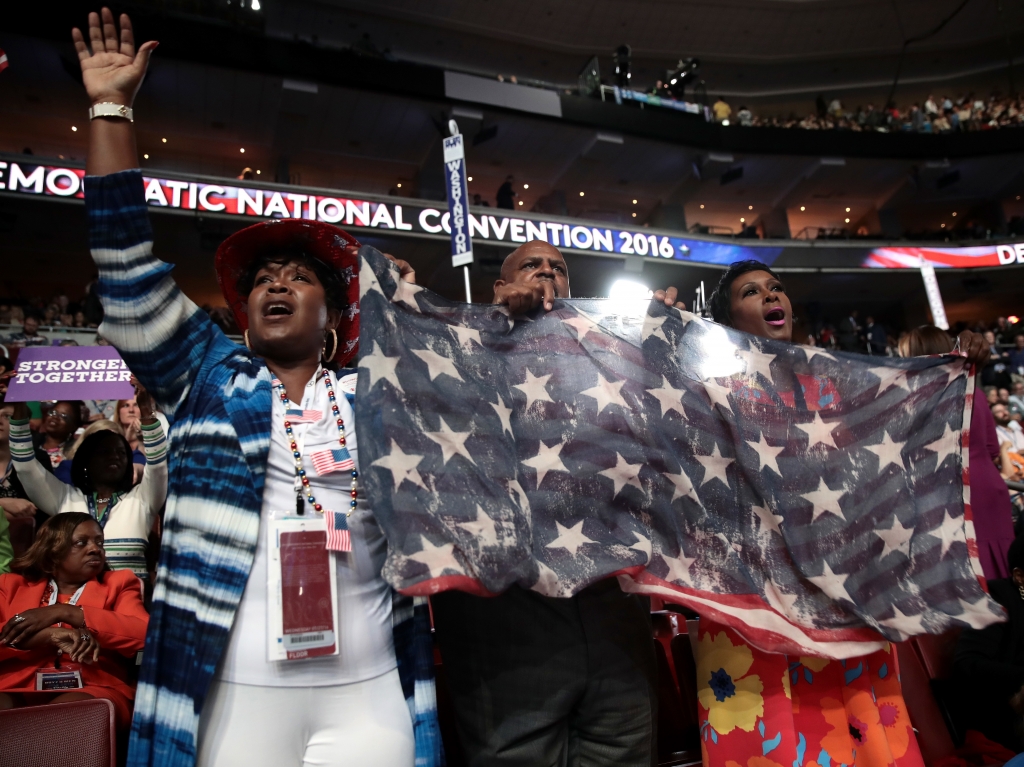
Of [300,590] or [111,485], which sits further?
[111,485]

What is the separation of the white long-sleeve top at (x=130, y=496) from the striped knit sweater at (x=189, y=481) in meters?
1.14

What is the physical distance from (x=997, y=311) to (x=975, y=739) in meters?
23.3

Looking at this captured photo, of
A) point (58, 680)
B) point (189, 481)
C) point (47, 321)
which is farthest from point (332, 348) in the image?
point (47, 321)

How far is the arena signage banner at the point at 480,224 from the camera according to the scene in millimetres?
11289

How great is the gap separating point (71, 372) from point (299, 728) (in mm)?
4396

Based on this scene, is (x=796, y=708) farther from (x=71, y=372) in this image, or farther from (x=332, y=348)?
(x=71, y=372)

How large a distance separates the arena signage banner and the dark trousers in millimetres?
6937

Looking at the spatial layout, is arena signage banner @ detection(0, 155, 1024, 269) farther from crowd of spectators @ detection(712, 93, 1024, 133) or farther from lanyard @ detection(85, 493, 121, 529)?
lanyard @ detection(85, 493, 121, 529)

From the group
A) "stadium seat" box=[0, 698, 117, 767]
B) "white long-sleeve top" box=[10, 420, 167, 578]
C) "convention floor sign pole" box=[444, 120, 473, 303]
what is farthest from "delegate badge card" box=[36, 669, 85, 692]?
"convention floor sign pole" box=[444, 120, 473, 303]

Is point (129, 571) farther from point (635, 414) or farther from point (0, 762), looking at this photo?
point (635, 414)

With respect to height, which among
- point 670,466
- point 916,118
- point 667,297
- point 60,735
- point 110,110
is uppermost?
point 916,118

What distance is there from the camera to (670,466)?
6.00 feet

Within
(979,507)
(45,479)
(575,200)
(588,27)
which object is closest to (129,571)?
(45,479)

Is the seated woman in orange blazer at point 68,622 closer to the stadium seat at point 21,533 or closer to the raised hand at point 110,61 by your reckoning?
the stadium seat at point 21,533
